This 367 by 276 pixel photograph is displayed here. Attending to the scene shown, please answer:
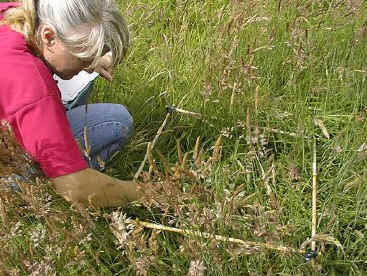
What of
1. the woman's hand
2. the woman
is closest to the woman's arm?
the woman

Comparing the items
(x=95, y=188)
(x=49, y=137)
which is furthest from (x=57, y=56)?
(x=95, y=188)

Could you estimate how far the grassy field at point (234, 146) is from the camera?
140 centimetres

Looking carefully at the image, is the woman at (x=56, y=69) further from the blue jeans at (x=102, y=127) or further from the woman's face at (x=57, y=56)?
the blue jeans at (x=102, y=127)

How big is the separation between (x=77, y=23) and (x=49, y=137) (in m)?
0.36

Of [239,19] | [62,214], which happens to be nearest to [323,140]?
[239,19]

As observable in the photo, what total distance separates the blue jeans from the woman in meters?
0.33

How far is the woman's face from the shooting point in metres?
1.60

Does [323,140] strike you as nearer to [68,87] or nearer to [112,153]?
[112,153]

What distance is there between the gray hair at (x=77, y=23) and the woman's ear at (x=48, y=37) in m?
0.01

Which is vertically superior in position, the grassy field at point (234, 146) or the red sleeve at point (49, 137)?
the red sleeve at point (49, 137)

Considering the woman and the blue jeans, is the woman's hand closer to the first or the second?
the woman

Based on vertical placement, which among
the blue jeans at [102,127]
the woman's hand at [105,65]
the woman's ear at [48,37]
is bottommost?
the blue jeans at [102,127]

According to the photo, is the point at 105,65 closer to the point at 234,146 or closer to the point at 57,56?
the point at 57,56

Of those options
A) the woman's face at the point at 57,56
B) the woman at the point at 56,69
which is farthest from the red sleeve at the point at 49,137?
the woman's face at the point at 57,56
